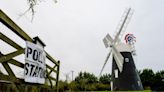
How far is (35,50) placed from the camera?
3869mm

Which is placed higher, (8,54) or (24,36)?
(24,36)

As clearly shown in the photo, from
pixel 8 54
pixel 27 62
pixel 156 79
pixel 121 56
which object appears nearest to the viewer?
pixel 8 54

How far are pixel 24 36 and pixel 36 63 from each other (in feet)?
1.44

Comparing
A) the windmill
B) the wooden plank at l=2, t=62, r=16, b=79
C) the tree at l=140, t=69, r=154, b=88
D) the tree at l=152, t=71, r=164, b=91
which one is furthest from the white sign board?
the tree at l=140, t=69, r=154, b=88

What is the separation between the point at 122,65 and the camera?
123 ft

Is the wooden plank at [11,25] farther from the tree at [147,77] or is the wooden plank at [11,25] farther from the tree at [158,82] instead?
the tree at [147,77]

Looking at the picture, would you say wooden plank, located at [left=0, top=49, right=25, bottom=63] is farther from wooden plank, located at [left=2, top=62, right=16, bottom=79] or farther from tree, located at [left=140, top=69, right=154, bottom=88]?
tree, located at [left=140, top=69, right=154, bottom=88]

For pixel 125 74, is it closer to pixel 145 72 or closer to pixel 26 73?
pixel 145 72

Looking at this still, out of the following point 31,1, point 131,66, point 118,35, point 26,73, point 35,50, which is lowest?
point 26,73

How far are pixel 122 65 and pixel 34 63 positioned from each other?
34.3 meters

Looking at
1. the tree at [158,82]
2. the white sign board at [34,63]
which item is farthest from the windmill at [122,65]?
the white sign board at [34,63]

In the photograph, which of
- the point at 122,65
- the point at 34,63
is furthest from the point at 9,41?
the point at 122,65

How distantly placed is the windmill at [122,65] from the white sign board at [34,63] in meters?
33.5

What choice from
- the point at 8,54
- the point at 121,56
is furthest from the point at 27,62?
the point at 121,56
